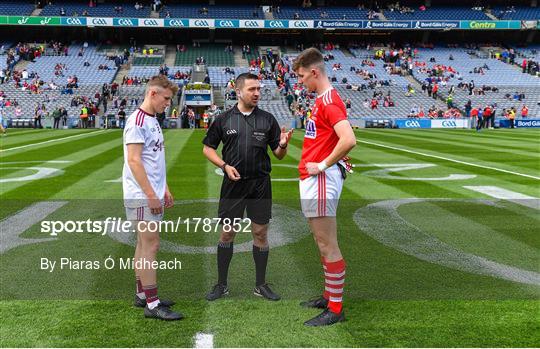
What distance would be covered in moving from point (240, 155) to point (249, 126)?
32 cm

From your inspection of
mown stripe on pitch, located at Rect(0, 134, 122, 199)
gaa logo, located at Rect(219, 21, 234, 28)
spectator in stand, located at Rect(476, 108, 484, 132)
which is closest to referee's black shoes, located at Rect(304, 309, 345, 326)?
mown stripe on pitch, located at Rect(0, 134, 122, 199)

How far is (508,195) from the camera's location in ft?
34.2

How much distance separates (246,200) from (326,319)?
57.5 inches

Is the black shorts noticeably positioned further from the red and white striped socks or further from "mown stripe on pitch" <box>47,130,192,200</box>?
"mown stripe on pitch" <box>47,130,192,200</box>

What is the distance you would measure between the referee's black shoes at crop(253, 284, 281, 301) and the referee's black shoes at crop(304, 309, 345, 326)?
0.63 meters

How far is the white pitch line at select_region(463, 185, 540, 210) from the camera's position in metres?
9.62

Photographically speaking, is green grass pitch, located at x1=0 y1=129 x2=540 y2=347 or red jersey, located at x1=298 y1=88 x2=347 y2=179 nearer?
green grass pitch, located at x1=0 y1=129 x2=540 y2=347

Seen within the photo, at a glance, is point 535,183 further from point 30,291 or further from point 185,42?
point 185,42

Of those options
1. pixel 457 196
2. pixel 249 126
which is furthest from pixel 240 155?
pixel 457 196

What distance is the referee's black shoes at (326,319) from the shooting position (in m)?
4.45

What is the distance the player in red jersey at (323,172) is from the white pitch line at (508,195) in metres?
6.33

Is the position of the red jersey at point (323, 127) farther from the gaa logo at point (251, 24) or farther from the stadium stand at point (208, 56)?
the gaa logo at point (251, 24)

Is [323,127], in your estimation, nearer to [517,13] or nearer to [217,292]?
[217,292]

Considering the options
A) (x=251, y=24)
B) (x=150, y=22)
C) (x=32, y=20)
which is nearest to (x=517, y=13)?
(x=251, y=24)
